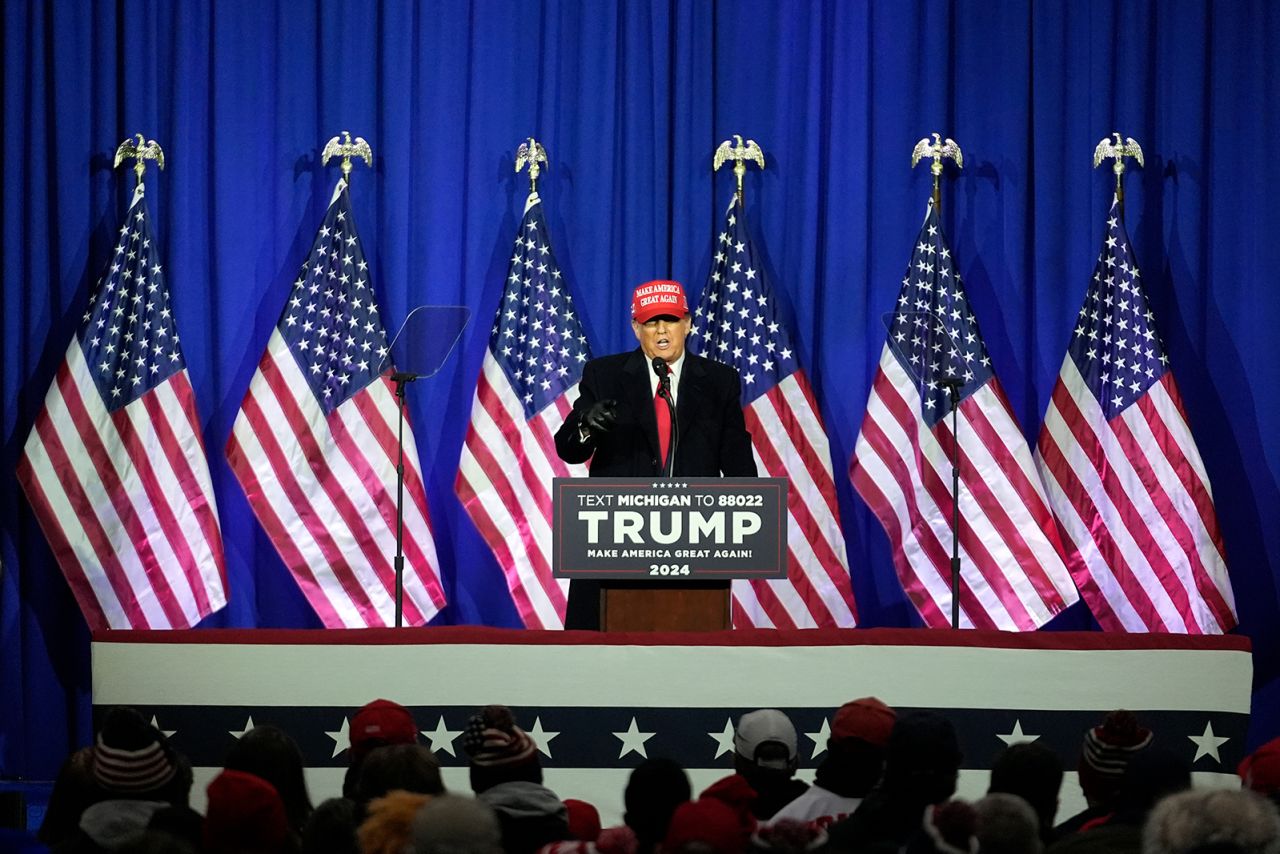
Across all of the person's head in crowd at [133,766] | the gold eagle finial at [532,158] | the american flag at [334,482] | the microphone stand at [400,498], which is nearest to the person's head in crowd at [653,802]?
the person's head in crowd at [133,766]

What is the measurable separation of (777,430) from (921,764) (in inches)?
172

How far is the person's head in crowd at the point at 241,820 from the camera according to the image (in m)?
2.46

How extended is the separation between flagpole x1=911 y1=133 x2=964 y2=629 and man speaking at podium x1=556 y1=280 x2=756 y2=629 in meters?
1.38

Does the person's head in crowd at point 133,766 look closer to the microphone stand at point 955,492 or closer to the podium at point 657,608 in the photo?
the podium at point 657,608

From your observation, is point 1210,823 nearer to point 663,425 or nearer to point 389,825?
point 389,825

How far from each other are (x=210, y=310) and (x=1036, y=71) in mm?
4100

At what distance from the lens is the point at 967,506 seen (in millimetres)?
7035

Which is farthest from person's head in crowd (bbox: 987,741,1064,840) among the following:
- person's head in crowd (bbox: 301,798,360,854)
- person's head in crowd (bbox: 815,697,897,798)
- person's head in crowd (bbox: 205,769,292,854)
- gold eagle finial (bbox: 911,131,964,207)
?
gold eagle finial (bbox: 911,131,964,207)

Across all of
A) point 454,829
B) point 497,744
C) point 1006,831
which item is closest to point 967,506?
point 497,744

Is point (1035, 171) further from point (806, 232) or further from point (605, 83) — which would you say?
point (605, 83)

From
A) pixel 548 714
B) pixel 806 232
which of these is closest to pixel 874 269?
pixel 806 232

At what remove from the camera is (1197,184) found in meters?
7.58

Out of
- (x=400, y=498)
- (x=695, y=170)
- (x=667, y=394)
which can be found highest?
(x=695, y=170)

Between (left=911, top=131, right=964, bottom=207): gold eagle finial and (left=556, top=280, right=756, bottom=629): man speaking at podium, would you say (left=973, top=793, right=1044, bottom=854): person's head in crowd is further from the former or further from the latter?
(left=911, top=131, right=964, bottom=207): gold eagle finial
